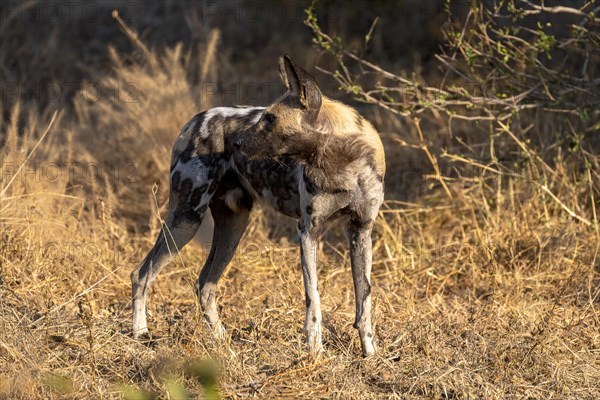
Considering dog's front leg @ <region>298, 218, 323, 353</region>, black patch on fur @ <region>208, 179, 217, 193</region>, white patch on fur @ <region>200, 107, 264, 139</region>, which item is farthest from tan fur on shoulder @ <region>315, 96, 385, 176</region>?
black patch on fur @ <region>208, 179, 217, 193</region>

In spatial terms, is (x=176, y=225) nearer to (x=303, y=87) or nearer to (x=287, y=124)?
(x=287, y=124)

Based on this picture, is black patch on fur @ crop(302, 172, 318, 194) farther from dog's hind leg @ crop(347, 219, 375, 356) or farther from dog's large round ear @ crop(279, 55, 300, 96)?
dog's large round ear @ crop(279, 55, 300, 96)

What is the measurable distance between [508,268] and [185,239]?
213 cm

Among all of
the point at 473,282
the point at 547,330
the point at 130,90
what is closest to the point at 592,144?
the point at 473,282

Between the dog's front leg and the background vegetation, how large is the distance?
119 mm

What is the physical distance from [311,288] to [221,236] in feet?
2.83

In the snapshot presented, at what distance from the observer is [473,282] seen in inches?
231

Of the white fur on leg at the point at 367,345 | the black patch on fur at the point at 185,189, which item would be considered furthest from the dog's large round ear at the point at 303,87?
the white fur on leg at the point at 367,345

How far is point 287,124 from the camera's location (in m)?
4.53

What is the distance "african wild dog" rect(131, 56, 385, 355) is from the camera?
14.7ft

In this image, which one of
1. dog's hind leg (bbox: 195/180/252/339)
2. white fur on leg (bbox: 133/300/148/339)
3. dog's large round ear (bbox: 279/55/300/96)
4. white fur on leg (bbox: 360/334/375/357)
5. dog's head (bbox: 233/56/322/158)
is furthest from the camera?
dog's hind leg (bbox: 195/180/252/339)

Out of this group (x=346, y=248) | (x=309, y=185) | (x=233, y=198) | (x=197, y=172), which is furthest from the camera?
(x=346, y=248)

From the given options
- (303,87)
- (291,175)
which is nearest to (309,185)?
(291,175)

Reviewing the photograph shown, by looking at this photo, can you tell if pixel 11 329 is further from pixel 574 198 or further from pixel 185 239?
pixel 574 198
